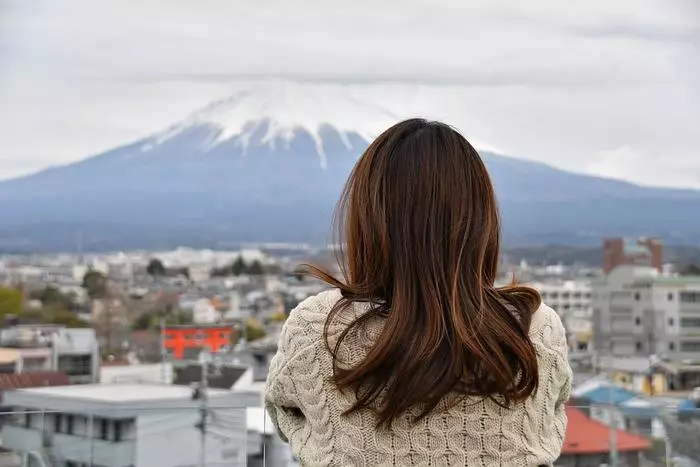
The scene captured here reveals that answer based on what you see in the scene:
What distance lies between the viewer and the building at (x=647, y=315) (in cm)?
2333

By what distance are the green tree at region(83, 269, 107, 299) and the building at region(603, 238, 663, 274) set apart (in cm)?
1266

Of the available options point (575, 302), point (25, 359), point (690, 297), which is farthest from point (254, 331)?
point (690, 297)

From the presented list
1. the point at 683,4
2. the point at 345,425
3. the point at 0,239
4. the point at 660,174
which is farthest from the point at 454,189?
the point at 683,4

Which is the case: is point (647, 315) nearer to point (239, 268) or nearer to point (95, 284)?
point (239, 268)

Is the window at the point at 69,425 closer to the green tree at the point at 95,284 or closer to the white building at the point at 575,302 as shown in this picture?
the white building at the point at 575,302

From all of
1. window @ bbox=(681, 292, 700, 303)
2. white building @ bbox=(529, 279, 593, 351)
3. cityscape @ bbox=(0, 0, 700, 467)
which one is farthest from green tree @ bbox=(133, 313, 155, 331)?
window @ bbox=(681, 292, 700, 303)

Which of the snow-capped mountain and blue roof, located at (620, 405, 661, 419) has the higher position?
the snow-capped mountain

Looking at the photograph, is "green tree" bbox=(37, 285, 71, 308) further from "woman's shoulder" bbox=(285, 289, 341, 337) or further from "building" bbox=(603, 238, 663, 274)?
"woman's shoulder" bbox=(285, 289, 341, 337)

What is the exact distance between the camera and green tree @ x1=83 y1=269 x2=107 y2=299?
25297mm

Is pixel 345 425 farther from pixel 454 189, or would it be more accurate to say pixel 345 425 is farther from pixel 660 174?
pixel 660 174

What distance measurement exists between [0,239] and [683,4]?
24536 mm

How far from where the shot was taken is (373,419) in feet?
1.83

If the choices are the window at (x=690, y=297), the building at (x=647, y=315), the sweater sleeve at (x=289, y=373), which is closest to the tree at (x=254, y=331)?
the building at (x=647, y=315)

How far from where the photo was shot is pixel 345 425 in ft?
1.84
